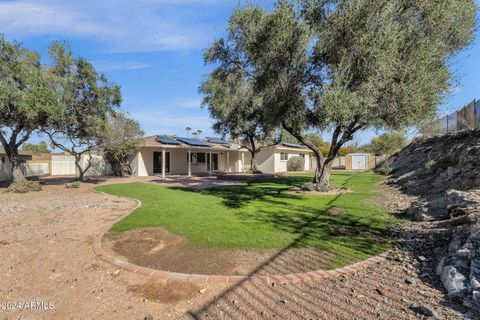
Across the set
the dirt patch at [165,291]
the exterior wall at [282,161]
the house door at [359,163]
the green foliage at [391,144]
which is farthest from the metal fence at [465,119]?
the house door at [359,163]

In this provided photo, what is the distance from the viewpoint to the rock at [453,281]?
3.17 meters

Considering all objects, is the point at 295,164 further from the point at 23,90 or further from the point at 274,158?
the point at 23,90

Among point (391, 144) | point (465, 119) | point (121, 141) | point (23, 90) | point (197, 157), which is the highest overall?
point (23, 90)

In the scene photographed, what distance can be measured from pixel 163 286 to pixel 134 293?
35 cm

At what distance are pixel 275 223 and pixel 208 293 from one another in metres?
3.54

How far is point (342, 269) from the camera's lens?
4.07 metres

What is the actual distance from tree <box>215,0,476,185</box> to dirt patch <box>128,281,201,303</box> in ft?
22.5

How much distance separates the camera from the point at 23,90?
1257 cm

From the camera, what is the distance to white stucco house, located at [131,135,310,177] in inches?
881

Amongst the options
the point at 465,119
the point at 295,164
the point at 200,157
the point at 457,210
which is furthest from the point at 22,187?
the point at 295,164

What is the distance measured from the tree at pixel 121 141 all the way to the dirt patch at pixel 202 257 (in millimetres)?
14362

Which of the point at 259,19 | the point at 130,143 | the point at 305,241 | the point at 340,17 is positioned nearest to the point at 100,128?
the point at 130,143

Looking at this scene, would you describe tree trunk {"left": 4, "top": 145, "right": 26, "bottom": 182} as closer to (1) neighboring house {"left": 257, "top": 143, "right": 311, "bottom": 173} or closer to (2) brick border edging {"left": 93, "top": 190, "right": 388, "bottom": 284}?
(2) brick border edging {"left": 93, "top": 190, "right": 388, "bottom": 284}

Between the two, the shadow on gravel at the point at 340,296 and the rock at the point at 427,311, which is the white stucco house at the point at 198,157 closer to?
the shadow on gravel at the point at 340,296
